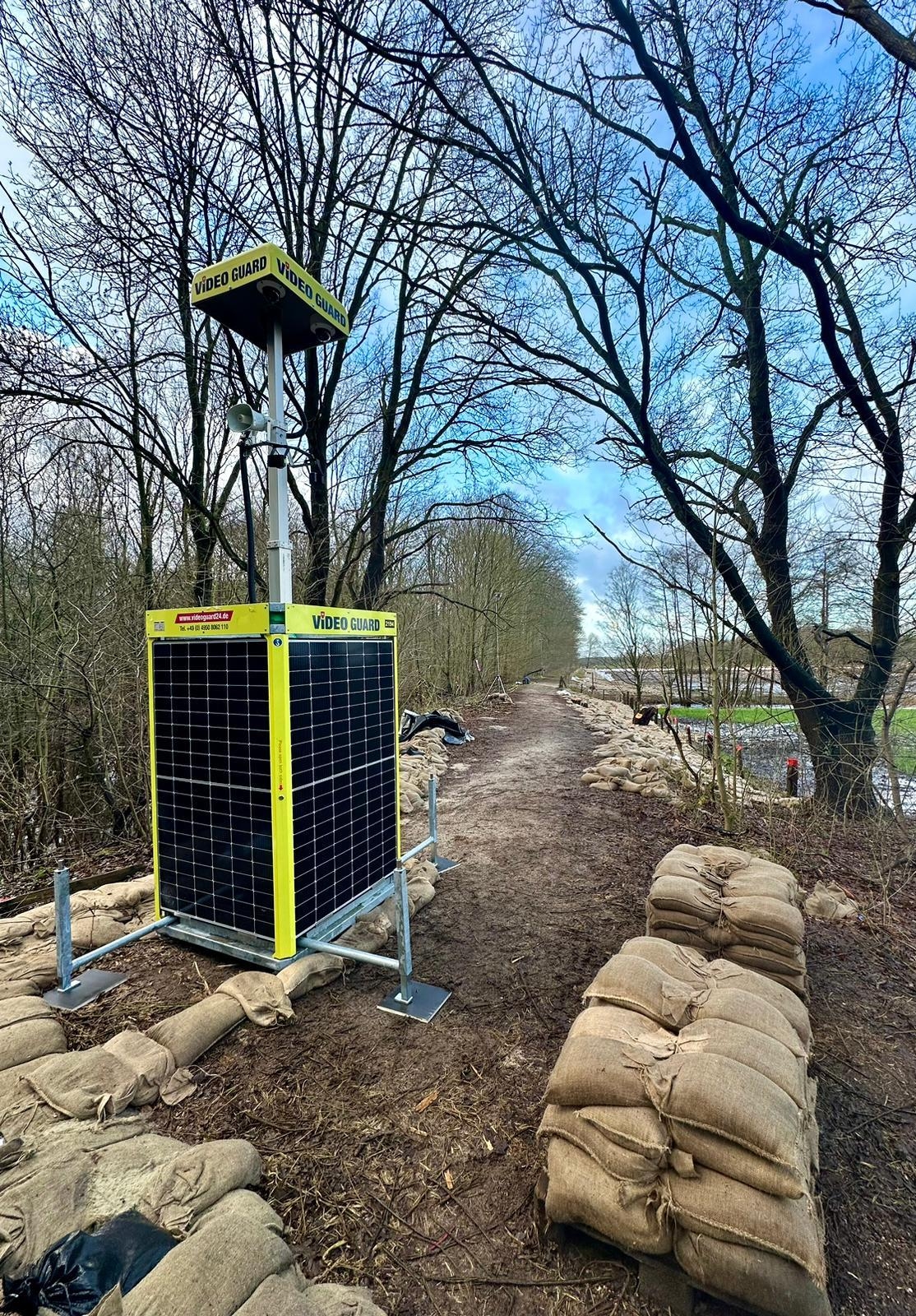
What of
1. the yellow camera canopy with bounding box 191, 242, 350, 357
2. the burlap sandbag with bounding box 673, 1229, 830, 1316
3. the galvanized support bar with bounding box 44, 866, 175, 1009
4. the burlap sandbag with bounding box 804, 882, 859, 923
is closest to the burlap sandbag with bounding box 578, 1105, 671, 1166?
the burlap sandbag with bounding box 673, 1229, 830, 1316

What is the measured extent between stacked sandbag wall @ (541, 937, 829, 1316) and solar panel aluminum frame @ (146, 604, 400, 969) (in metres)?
1.67

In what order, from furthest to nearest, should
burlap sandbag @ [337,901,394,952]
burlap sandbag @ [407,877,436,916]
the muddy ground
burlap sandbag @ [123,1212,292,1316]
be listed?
burlap sandbag @ [407,877,436,916]
burlap sandbag @ [337,901,394,952]
the muddy ground
burlap sandbag @ [123,1212,292,1316]

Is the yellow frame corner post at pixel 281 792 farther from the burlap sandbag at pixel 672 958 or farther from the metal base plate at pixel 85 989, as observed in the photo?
the burlap sandbag at pixel 672 958

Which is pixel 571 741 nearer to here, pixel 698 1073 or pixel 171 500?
pixel 171 500

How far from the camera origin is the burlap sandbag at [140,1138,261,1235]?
141cm

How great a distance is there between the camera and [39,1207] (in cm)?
142

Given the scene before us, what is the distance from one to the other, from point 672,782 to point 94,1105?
6814mm

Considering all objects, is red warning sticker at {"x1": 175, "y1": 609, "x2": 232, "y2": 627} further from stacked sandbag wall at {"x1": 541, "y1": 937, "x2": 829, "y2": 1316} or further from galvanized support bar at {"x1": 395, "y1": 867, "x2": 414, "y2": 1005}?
stacked sandbag wall at {"x1": 541, "y1": 937, "x2": 829, "y2": 1316}

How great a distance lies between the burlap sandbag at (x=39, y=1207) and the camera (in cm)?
132

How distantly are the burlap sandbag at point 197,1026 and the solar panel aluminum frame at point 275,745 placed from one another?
13.9 inches

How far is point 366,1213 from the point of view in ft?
5.54

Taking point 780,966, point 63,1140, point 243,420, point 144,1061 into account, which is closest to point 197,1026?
point 144,1061

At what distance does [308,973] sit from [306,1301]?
1.59 meters

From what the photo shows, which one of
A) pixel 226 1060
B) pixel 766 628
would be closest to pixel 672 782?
pixel 766 628
